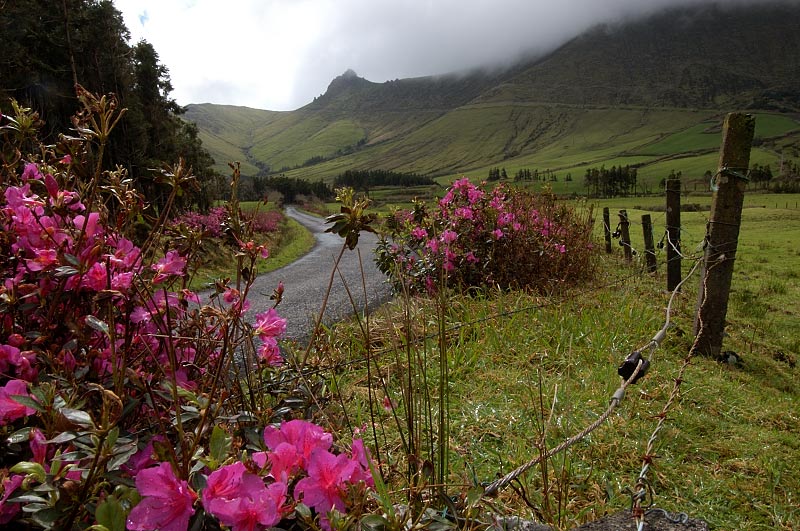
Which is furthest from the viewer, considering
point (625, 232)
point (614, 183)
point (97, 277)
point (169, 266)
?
point (614, 183)

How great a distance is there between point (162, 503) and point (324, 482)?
267mm

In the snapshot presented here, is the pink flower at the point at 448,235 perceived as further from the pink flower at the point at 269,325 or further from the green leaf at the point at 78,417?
the green leaf at the point at 78,417

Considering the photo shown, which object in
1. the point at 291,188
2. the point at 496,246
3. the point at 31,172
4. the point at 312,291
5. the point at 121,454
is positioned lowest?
the point at 312,291

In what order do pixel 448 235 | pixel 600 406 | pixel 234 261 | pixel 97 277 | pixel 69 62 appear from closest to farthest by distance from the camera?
pixel 97 277 < pixel 600 406 < pixel 448 235 < pixel 234 261 < pixel 69 62

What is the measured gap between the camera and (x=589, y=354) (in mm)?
4199

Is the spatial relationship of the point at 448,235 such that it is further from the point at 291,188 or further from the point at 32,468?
the point at 291,188

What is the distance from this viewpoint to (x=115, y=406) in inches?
→ 41.3

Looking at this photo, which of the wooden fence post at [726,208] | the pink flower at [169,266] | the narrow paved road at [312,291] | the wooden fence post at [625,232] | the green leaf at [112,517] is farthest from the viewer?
the wooden fence post at [625,232]

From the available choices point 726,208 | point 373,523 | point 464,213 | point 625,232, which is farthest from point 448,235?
point 625,232

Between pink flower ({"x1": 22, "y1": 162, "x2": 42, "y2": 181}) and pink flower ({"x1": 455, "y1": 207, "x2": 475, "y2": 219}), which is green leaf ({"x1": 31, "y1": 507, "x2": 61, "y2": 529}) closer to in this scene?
pink flower ({"x1": 22, "y1": 162, "x2": 42, "y2": 181})

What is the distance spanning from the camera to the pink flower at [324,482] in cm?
84

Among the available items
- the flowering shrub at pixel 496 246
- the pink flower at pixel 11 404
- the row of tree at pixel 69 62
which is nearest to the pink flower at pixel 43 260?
the pink flower at pixel 11 404

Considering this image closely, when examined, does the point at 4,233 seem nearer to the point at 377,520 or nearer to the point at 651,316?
the point at 377,520

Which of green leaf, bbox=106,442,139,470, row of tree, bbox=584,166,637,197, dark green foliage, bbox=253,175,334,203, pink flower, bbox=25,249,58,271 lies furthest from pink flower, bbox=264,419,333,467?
row of tree, bbox=584,166,637,197
